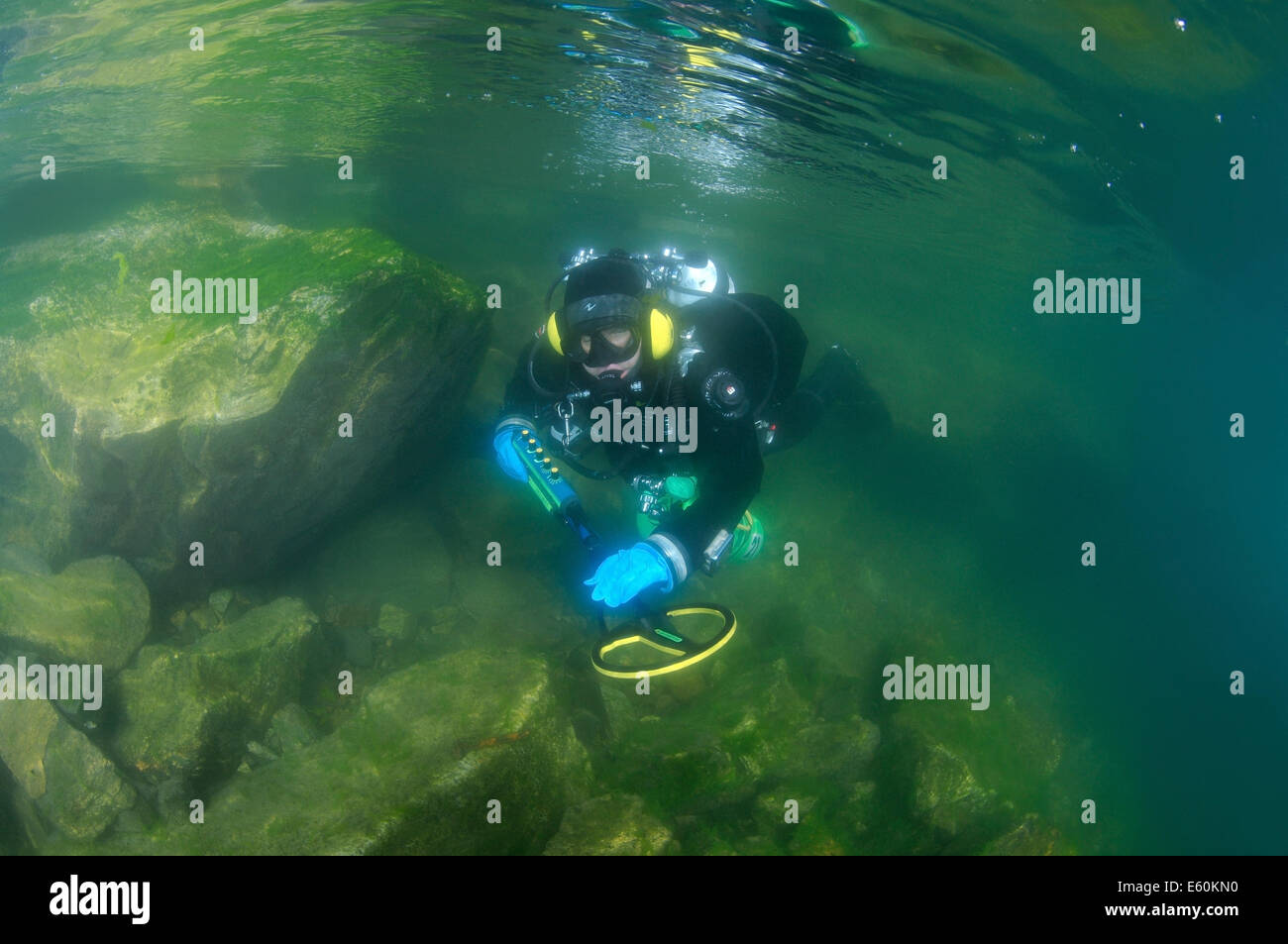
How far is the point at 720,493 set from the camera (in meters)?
4.71

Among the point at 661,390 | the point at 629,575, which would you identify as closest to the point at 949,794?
the point at 629,575

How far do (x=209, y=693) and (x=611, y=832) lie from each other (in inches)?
160

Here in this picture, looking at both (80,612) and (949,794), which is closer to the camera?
(80,612)

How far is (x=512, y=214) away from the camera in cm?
3127

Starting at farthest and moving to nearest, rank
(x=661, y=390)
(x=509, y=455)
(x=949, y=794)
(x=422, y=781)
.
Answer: (x=949, y=794) < (x=509, y=455) < (x=661, y=390) < (x=422, y=781)

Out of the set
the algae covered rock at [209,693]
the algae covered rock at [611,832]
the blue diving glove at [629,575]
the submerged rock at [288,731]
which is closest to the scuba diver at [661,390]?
the blue diving glove at [629,575]

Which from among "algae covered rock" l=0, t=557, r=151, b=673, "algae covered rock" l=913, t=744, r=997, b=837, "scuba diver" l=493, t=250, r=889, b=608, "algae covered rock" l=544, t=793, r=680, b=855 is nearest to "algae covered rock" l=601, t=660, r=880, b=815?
"algae covered rock" l=913, t=744, r=997, b=837

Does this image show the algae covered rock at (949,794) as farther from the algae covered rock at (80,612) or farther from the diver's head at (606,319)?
the algae covered rock at (80,612)

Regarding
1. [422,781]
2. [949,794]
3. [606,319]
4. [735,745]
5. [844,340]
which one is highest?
[844,340]

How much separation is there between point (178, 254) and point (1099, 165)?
17584 mm

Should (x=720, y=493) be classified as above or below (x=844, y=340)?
below

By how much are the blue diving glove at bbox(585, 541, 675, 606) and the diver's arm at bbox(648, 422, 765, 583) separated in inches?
8.1

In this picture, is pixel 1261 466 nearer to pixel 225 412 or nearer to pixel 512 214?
pixel 512 214

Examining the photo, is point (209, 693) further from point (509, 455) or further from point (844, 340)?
point (844, 340)
